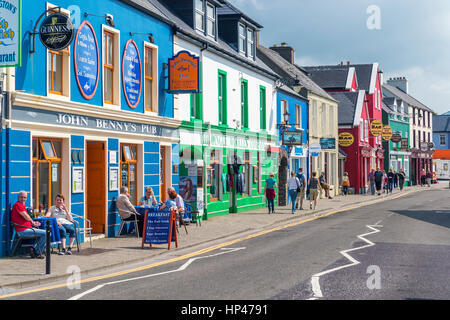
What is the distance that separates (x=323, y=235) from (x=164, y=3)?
11915 millimetres

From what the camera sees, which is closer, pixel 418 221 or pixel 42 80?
pixel 42 80

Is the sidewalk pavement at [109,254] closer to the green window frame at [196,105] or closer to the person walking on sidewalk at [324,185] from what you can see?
the green window frame at [196,105]

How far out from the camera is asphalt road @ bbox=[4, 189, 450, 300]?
905cm

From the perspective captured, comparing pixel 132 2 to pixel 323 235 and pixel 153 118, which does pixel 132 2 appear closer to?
pixel 153 118

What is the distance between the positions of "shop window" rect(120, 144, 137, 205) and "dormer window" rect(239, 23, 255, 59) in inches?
454

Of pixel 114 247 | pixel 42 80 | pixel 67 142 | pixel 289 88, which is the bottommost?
pixel 114 247

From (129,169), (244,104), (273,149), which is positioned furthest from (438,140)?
(129,169)

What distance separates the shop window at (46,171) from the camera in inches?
575

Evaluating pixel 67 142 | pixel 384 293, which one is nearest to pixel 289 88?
pixel 67 142

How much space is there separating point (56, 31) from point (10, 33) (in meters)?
1.06

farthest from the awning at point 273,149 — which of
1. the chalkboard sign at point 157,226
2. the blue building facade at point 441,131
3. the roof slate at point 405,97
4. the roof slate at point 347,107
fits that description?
the blue building facade at point 441,131

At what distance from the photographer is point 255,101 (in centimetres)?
2989

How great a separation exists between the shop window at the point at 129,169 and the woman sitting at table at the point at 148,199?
1.02ft

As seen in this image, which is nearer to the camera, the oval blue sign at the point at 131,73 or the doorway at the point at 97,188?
the doorway at the point at 97,188
